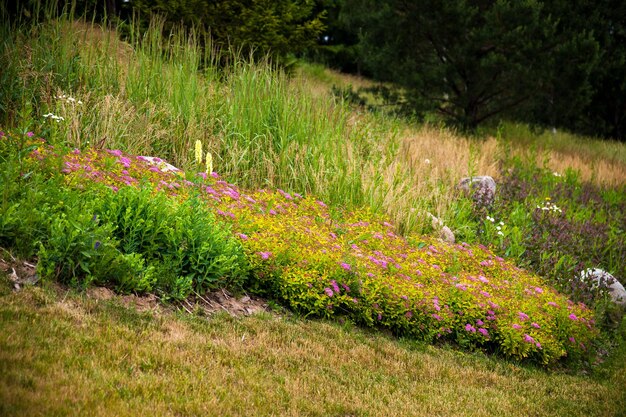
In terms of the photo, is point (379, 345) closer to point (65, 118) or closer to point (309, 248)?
point (309, 248)

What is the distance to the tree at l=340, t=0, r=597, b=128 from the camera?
44.3 feet

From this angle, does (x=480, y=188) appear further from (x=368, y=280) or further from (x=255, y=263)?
(x=255, y=263)

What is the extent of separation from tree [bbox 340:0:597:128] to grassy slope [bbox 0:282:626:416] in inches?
389

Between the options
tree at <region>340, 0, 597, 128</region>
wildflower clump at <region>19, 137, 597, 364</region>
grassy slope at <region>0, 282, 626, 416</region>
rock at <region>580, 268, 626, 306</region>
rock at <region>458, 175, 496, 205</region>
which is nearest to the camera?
grassy slope at <region>0, 282, 626, 416</region>

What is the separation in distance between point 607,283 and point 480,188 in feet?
8.24

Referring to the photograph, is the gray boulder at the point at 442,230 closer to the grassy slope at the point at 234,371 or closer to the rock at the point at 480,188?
the rock at the point at 480,188

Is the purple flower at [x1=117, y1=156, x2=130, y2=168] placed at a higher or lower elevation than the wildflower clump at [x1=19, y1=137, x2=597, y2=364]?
higher

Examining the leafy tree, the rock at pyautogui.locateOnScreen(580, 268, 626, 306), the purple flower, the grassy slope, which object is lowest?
the rock at pyautogui.locateOnScreen(580, 268, 626, 306)

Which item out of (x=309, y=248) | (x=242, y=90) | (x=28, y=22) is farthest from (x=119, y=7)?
(x=309, y=248)

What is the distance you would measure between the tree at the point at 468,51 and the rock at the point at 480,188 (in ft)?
15.7

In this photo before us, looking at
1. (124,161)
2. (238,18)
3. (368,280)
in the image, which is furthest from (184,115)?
(238,18)

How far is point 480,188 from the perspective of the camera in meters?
9.29

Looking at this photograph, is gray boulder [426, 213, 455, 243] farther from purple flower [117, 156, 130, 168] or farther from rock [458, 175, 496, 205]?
purple flower [117, 156, 130, 168]

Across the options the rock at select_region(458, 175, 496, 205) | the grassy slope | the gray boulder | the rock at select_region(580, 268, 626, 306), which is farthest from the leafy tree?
the grassy slope
